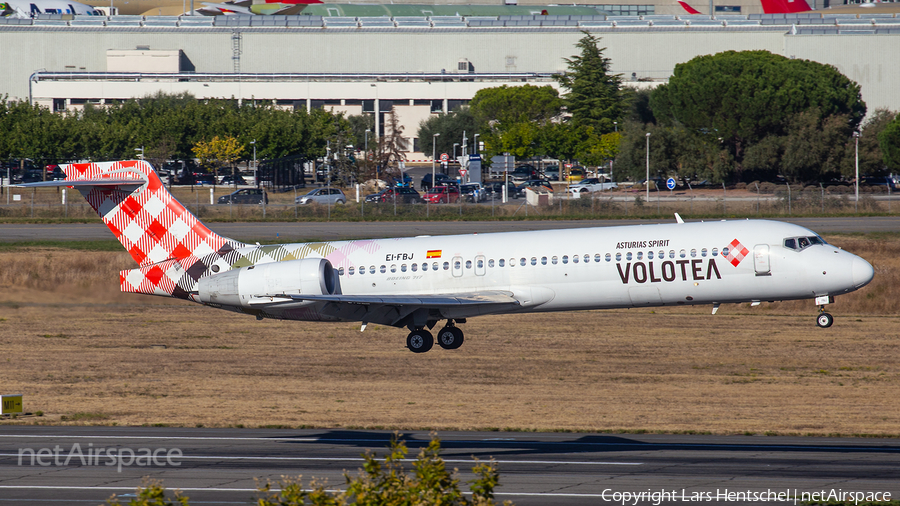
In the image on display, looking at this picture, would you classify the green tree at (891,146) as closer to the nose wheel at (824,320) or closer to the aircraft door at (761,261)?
the nose wheel at (824,320)

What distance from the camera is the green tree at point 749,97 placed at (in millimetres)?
113500

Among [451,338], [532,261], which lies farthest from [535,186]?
[532,261]

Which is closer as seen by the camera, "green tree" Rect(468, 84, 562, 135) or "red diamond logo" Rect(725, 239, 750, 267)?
"red diamond logo" Rect(725, 239, 750, 267)

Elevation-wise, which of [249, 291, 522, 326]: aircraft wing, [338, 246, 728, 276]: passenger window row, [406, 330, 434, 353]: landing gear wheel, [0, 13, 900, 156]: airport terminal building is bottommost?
[406, 330, 434, 353]: landing gear wheel

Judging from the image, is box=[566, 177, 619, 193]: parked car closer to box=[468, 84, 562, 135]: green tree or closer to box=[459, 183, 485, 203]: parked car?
box=[459, 183, 485, 203]: parked car

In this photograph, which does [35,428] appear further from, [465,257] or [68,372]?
[465,257]

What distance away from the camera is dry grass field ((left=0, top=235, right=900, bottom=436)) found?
121 ft

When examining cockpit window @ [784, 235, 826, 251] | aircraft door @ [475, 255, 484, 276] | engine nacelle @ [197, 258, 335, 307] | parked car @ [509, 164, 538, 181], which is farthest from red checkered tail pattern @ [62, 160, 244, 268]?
parked car @ [509, 164, 538, 181]

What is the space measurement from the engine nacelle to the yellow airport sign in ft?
36.5

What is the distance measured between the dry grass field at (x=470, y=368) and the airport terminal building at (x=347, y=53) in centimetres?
11115

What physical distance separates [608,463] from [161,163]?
95.1 m

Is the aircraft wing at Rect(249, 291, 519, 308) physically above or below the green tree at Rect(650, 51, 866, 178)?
below

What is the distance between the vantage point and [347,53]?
17488cm

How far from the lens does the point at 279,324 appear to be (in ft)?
183
